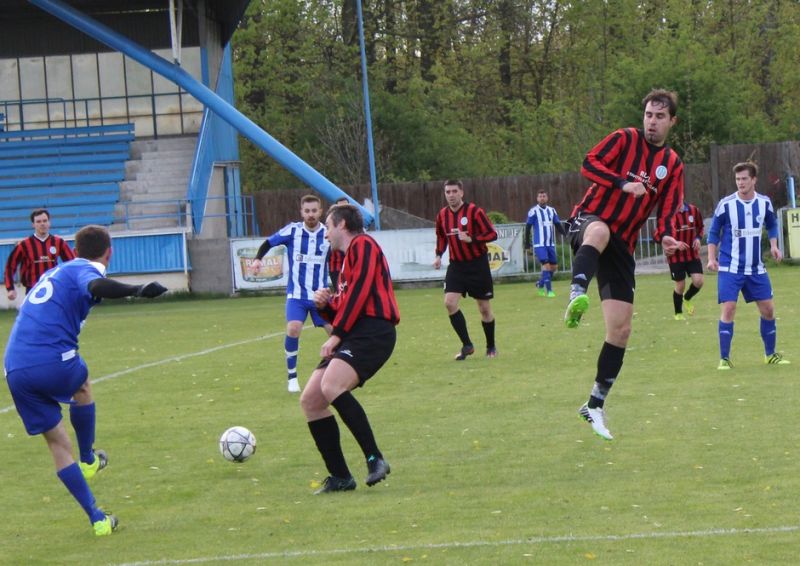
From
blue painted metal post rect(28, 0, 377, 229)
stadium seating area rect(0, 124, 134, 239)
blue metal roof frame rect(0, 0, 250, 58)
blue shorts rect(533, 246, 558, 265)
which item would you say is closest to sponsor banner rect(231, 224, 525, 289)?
blue painted metal post rect(28, 0, 377, 229)

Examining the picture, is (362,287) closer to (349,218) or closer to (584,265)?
(349,218)

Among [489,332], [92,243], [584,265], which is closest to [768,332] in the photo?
[489,332]

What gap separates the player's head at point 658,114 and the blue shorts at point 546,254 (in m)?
17.4

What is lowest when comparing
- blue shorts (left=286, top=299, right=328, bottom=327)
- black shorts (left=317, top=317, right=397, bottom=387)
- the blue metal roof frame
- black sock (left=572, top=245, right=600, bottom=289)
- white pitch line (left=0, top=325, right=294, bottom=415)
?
white pitch line (left=0, top=325, right=294, bottom=415)

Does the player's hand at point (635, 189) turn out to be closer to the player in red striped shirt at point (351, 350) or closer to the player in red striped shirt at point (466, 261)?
the player in red striped shirt at point (351, 350)

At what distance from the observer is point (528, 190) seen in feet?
145

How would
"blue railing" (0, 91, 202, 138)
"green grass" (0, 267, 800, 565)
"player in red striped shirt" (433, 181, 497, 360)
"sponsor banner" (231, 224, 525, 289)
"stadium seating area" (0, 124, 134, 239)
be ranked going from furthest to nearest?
"blue railing" (0, 91, 202, 138)
"stadium seating area" (0, 124, 134, 239)
"sponsor banner" (231, 224, 525, 289)
"player in red striped shirt" (433, 181, 497, 360)
"green grass" (0, 267, 800, 565)

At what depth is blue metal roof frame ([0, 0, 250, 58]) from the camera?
1535 inches

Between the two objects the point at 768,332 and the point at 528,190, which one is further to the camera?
the point at 528,190

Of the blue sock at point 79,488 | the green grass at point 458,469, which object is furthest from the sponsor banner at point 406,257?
the blue sock at point 79,488

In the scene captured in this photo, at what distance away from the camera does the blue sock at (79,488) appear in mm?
7113

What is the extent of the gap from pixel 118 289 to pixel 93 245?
621mm

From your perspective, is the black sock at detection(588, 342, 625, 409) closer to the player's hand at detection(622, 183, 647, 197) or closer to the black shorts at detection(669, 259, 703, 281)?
the player's hand at detection(622, 183, 647, 197)

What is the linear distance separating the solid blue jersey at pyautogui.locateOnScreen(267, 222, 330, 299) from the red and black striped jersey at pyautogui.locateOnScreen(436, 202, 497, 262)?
84.4 inches
